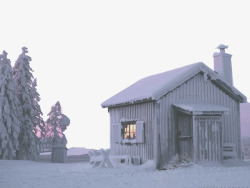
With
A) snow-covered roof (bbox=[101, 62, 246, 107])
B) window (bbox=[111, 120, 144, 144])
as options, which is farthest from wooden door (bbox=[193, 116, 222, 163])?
window (bbox=[111, 120, 144, 144])

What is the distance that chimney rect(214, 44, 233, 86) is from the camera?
21.8 meters

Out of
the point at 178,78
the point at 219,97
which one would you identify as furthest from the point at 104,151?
the point at 219,97

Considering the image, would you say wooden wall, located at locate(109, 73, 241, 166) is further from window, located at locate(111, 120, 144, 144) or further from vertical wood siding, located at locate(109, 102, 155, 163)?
window, located at locate(111, 120, 144, 144)

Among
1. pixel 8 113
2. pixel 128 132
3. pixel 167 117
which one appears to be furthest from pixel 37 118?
pixel 167 117

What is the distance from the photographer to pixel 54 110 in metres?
40.1

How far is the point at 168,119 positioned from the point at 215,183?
734cm

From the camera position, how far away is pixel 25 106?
99.1 ft

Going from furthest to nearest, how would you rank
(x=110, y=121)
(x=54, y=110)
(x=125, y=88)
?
(x=54, y=110) < (x=125, y=88) < (x=110, y=121)

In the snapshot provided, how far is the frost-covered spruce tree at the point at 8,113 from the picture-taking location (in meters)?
27.2

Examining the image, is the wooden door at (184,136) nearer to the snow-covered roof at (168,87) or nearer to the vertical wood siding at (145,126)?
the vertical wood siding at (145,126)

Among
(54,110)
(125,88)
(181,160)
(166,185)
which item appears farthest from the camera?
(54,110)

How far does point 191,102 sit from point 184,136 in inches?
81.1

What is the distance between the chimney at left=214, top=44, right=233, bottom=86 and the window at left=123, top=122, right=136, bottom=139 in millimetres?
6381

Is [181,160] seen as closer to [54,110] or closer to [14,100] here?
[14,100]
